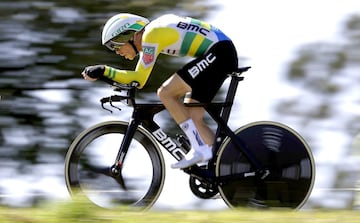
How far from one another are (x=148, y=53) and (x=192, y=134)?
73 cm

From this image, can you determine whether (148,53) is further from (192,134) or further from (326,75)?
(326,75)

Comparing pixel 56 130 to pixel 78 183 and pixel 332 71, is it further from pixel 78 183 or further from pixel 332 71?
pixel 78 183

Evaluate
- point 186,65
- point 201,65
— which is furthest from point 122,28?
point 201,65

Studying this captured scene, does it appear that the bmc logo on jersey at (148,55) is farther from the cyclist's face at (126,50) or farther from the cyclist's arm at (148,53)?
the cyclist's face at (126,50)

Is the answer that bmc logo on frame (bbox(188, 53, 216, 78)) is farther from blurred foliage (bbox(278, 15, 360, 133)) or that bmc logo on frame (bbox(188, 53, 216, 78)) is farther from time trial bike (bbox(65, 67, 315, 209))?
blurred foliage (bbox(278, 15, 360, 133))

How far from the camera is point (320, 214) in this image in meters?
7.26

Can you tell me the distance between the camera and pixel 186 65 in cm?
830

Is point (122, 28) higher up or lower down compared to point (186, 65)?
higher up

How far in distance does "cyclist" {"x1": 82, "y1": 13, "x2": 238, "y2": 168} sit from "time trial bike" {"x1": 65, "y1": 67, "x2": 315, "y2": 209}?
0.12 m

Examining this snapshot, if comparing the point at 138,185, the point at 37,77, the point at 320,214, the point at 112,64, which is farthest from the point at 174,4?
the point at 320,214

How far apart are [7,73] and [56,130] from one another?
1028 millimetres

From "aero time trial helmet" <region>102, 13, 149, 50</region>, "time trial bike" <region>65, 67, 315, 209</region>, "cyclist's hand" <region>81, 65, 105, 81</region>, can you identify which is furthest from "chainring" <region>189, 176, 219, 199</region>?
"aero time trial helmet" <region>102, 13, 149, 50</region>

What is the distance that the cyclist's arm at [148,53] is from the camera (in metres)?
8.09

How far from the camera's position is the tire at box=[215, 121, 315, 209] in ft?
27.6
